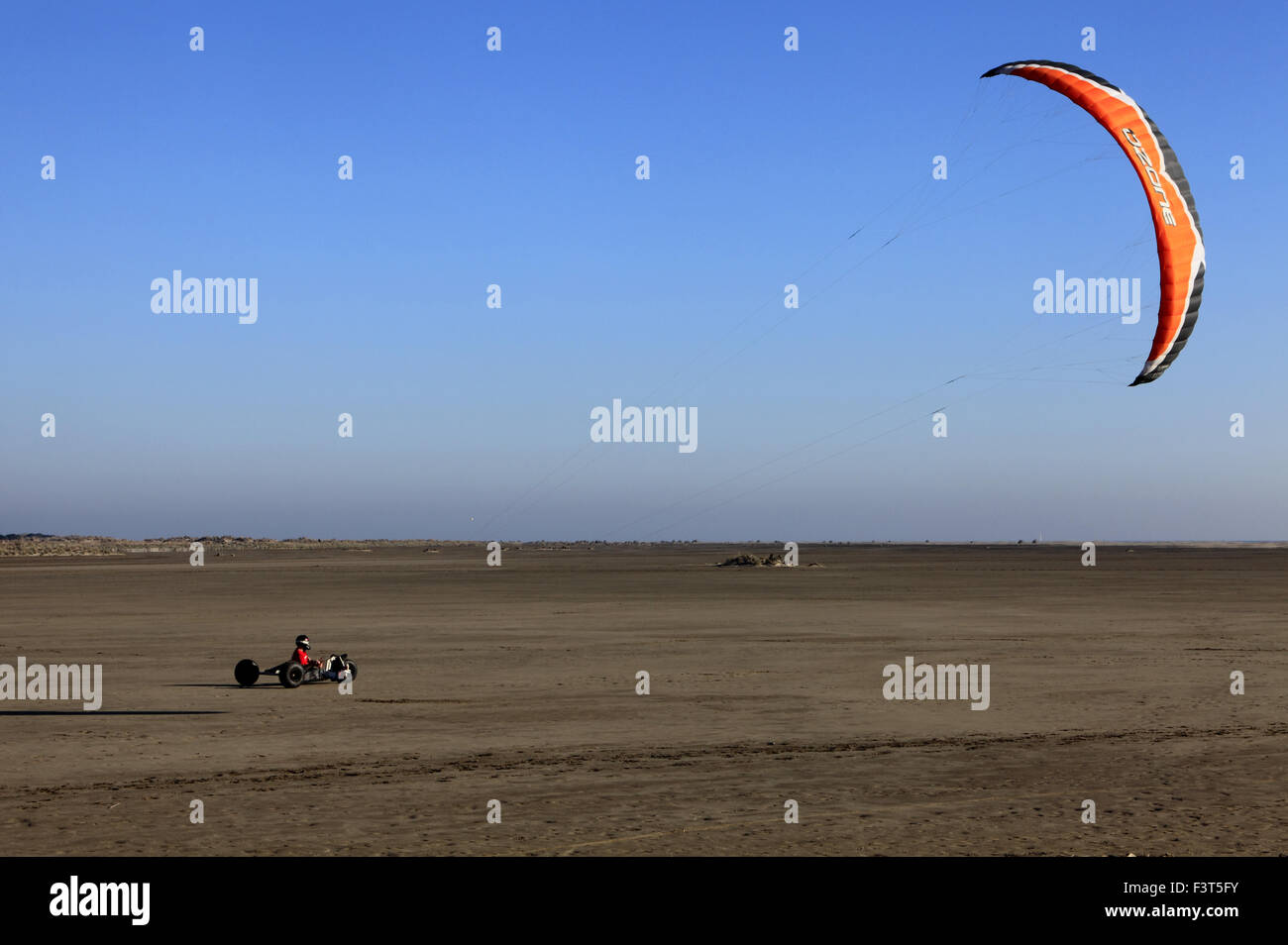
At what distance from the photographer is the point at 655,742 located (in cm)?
1580

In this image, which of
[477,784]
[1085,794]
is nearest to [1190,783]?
[1085,794]

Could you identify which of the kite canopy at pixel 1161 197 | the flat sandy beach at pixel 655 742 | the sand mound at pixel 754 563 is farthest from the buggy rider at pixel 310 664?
the sand mound at pixel 754 563

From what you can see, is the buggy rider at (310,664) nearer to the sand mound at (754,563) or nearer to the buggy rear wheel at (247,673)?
the buggy rear wheel at (247,673)

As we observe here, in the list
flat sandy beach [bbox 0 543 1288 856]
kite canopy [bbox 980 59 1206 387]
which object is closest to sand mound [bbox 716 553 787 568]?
flat sandy beach [bbox 0 543 1288 856]

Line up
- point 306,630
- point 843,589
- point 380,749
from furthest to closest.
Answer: point 843,589 < point 306,630 < point 380,749

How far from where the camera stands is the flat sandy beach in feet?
36.1

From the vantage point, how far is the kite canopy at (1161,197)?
24031 millimetres

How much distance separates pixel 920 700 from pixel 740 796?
26.3 feet

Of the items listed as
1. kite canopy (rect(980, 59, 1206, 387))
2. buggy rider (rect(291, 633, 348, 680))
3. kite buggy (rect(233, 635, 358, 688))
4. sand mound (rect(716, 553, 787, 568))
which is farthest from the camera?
sand mound (rect(716, 553, 787, 568))

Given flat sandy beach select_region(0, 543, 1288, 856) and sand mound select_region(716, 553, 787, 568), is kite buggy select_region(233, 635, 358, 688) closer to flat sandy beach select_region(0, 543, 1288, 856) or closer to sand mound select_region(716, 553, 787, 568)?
flat sandy beach select_region(0, 543, 1288, 856)

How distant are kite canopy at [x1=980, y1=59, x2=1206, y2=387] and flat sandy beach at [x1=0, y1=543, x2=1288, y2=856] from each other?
7252 millimetres
